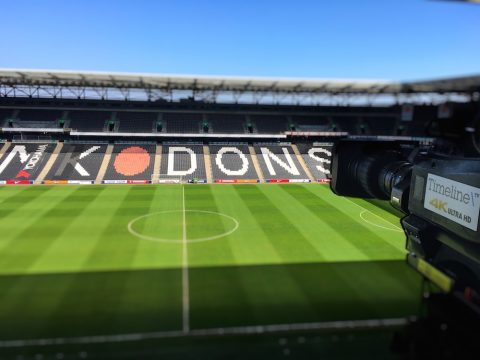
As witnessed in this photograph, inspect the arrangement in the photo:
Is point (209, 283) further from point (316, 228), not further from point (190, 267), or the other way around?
point (316, 228)

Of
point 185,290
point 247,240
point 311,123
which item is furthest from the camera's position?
point 311,123

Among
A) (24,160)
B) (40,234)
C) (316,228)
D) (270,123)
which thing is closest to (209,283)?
(316,228)

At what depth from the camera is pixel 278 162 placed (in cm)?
4134

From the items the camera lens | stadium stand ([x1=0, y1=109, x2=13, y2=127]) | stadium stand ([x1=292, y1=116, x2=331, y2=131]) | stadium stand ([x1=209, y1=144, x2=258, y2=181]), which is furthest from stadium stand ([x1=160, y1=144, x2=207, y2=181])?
the camera lens

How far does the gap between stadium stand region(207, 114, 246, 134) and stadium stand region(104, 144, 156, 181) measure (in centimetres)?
854

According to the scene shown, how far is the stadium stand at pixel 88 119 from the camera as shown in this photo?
43000 millimetres

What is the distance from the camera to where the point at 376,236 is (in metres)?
19.7

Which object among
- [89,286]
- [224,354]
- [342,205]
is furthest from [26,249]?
[342,205]

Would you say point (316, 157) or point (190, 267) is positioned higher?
point (316, 157)

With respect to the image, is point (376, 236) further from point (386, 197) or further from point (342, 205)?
point (386, 197)

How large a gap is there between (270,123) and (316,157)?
840cm

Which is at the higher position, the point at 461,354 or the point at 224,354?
the point at 461,354

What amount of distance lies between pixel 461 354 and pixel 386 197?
2.56 meters

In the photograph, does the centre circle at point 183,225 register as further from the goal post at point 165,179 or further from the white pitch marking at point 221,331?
the goal post at point 165,179
